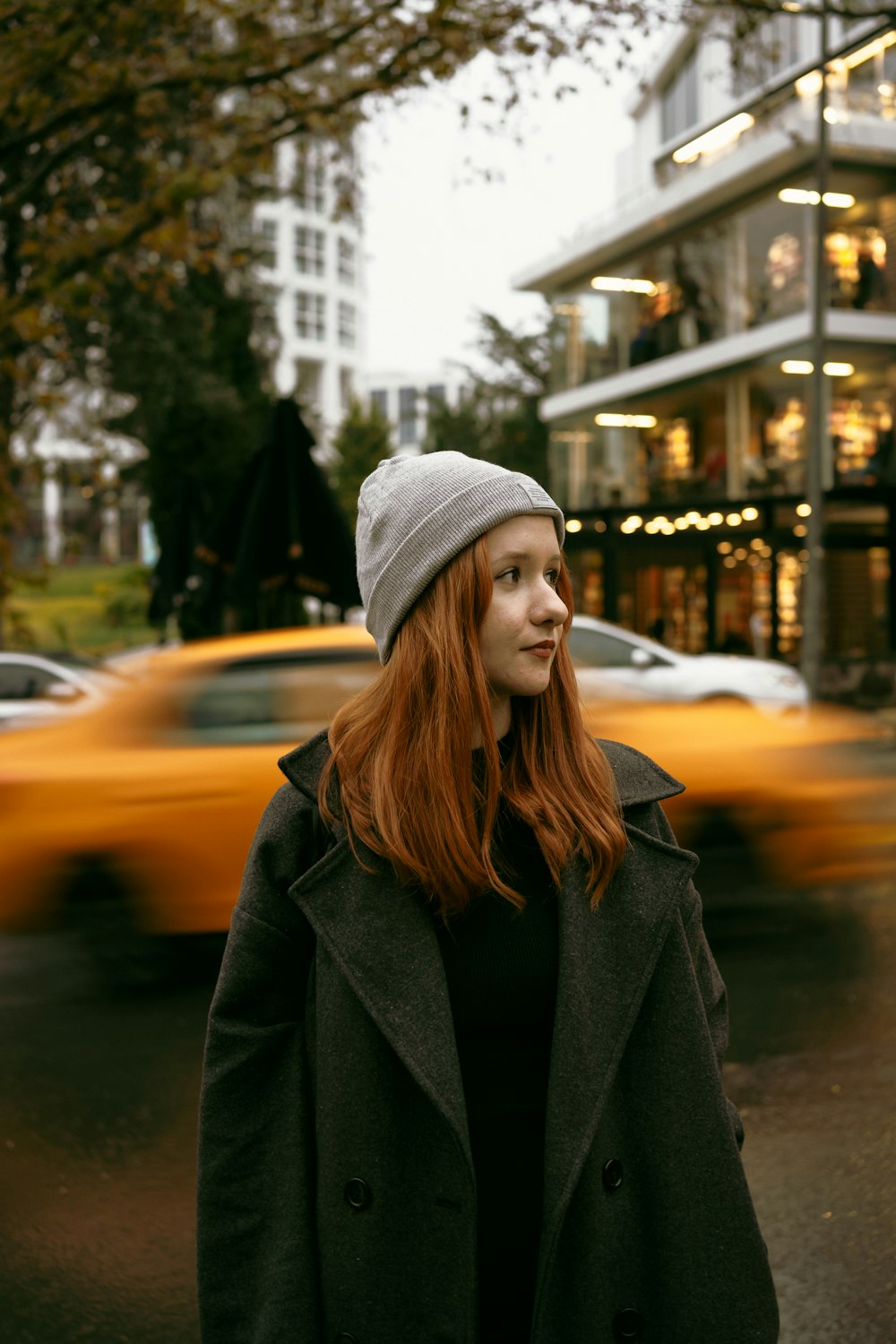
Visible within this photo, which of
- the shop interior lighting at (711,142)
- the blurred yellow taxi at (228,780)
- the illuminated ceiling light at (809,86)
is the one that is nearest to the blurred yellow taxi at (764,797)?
the blurred yellow taxi at (228,780)

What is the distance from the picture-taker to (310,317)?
84000 millimetres

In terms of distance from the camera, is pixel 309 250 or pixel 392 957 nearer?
pixel 392 957

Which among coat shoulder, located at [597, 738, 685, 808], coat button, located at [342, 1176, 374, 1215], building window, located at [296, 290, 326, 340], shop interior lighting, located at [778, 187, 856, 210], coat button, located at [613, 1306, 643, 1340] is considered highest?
building window, located at [296, 290, 326, 340]

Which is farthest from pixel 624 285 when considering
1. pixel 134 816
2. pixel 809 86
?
pixel 134 816

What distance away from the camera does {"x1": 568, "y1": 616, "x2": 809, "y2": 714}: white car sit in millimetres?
11125

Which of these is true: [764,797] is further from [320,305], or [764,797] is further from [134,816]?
[320,305]

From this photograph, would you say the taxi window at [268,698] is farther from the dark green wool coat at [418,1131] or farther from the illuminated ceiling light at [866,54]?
the illuminated ceiling light at [866,54]

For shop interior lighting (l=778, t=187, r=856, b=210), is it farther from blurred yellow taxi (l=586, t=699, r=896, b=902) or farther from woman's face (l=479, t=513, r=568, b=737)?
woman's face (l=479, t=513, r=568, b=737)

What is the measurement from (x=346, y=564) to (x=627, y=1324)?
6.91 m

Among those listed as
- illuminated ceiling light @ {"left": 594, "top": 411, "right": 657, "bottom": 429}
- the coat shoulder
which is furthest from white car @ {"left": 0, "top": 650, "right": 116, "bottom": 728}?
illuminated ceiling light @ {"left": 594, "top": 411, "right": 657, "bottom": 429}

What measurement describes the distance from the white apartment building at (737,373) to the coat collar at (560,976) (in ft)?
68.7

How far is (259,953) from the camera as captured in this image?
5.74 ft

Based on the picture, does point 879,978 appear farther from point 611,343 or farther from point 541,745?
point 611,343

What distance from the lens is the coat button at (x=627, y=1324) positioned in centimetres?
169
